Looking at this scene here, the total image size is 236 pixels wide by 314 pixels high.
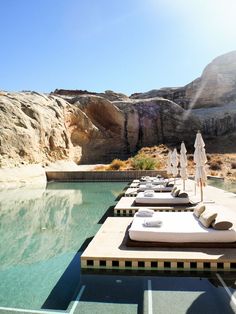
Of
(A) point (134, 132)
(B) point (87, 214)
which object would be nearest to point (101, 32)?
(B) point (87, 214)

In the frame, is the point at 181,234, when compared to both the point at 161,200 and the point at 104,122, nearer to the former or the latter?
the point at 161,200

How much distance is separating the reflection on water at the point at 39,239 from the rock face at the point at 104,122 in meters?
12.0

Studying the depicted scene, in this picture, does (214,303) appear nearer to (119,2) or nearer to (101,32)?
(119,2)

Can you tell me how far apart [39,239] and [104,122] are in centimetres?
3315

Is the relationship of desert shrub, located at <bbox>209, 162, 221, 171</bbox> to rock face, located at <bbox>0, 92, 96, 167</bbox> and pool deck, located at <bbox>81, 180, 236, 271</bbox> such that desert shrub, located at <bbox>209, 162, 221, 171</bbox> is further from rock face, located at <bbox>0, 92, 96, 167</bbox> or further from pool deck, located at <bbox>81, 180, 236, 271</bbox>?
pool deck, located at <bbox>81, 180, 236, 271</bbox>

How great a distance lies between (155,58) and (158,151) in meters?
14.7

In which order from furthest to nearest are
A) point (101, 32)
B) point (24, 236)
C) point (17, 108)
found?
point (17, 108)
point (101, 32)
point (24, 236)

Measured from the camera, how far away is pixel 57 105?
33.8m

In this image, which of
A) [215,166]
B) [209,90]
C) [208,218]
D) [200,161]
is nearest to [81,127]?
[215,166]

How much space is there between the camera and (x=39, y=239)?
7918 millimetres

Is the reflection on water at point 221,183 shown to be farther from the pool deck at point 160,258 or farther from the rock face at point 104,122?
the rock face at point 104,122

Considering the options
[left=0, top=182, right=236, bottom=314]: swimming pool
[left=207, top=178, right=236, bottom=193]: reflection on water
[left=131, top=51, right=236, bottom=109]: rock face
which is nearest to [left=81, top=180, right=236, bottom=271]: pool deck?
[left=0, top=182, right=236, bottom=314]: swimming pool

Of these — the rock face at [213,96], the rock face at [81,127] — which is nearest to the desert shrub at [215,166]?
the rock face at [81,127]

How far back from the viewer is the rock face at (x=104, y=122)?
26406 mm
